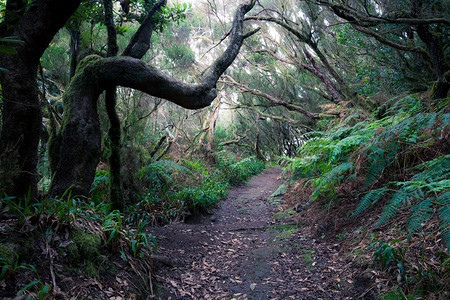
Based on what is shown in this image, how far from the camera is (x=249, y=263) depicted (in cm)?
355

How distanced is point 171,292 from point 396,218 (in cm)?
258

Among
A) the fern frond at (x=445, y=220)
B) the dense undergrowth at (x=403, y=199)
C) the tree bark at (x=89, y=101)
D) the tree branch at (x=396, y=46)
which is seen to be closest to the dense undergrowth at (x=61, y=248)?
the tree bark at (x=89, y=101)

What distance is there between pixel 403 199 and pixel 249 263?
2081 millimetres

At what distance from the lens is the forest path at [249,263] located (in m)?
2.77

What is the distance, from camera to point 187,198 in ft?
19.4

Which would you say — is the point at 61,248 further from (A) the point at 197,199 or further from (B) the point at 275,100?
(B) the point at 275,100

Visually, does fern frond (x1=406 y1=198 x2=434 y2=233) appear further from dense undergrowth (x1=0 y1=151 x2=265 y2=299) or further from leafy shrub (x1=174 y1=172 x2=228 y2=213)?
leafy shrub (x1=174 y1=172 x2=228 y2=213)

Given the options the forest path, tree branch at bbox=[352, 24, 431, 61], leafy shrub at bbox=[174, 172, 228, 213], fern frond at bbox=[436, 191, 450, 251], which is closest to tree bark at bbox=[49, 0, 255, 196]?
the forest path

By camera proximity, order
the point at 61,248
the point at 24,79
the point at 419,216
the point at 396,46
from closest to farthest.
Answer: the point at 419,216 < the point at 61,248 < the point at 24,79 < the point at 396,46

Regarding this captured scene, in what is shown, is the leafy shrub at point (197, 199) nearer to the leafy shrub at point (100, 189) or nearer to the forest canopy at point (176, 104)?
the forest canopy at point (176, 104)

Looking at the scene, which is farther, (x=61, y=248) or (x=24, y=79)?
(x=24, y=79)

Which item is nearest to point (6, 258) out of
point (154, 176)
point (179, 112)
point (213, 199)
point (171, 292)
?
point (171, 292)

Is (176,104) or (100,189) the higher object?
(176,104)

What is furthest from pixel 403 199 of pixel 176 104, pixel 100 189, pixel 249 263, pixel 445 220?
pixel 100 189
